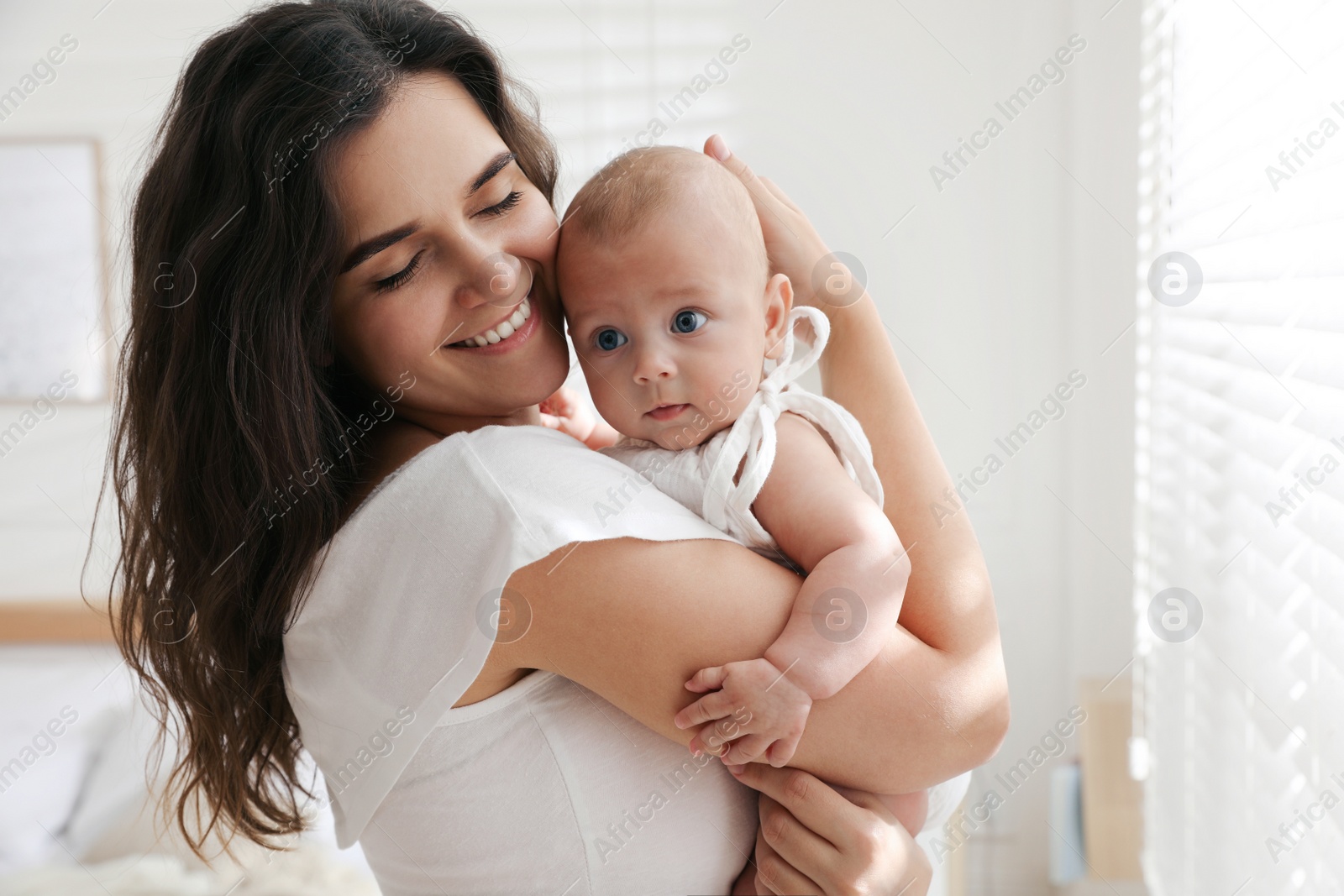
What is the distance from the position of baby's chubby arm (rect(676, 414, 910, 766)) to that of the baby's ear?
0.48ft

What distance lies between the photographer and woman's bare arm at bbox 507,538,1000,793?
2.20 ft

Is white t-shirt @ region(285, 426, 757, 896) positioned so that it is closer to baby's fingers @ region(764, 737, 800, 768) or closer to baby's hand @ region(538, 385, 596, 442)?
baby's fingers @ region(764, 737, 800, 768)

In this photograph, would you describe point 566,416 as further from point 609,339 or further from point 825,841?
point 825,841

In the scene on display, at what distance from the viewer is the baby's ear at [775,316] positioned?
3.00ft

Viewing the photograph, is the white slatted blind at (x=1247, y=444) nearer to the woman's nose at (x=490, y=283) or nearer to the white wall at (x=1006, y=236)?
the white wall at (x=1006, y=236)

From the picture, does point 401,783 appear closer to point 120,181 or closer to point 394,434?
point 394,434

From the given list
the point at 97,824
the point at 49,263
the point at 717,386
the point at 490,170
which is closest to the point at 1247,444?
the point at 717,386

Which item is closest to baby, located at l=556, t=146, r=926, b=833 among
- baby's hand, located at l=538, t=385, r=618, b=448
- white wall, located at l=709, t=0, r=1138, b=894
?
baby's hand, located at l=538, t=385, r=618, b=448

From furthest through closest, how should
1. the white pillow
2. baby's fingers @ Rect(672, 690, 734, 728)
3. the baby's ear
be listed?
the white pillow < the baby's ear < baby's fingers @ Rect(672, 690, 734, 728)

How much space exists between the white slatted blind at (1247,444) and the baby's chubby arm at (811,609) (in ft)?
2.01

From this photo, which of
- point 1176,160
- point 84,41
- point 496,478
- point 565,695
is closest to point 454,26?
point 496,478

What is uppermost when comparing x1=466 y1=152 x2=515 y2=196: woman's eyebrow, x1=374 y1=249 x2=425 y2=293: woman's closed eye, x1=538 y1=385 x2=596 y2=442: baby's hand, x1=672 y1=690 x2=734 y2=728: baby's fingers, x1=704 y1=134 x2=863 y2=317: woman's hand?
x1=704 y1=134 x2=863 y2=317: woman's hand

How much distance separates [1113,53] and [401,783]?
2.28 metres

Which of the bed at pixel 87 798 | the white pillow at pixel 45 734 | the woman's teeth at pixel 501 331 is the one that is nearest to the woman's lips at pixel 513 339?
the woman's teeth at pixel 501 331
